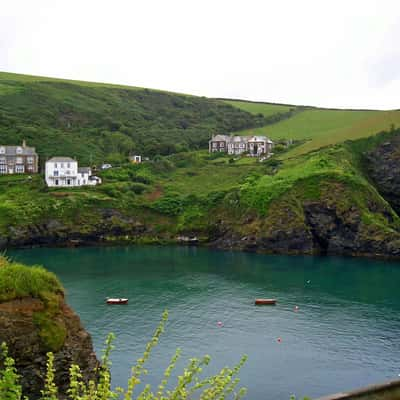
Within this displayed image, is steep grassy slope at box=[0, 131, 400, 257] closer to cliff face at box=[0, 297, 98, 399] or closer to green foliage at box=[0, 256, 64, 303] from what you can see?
green foliage at box=[0, 256, 64, 303]

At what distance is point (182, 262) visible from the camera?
110625 millimetres

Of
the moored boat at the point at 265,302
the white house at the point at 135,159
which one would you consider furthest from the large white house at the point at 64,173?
the moored boat at the point at 265,302

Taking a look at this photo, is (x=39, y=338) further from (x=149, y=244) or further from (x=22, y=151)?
(x=22, y=151)

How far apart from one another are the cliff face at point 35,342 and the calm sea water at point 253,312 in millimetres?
14227

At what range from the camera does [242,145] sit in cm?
19088

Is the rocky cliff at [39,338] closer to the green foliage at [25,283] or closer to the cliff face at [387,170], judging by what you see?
the green foliage at [25,283]

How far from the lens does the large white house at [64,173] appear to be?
484 feet

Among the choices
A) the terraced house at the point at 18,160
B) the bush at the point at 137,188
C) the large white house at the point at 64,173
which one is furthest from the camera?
the terraced house at the point at 18,160

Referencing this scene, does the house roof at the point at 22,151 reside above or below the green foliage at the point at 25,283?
above

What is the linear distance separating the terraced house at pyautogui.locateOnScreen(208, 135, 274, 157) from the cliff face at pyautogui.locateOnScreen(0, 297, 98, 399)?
151 m

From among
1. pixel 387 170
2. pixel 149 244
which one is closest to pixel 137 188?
pixel 149 244

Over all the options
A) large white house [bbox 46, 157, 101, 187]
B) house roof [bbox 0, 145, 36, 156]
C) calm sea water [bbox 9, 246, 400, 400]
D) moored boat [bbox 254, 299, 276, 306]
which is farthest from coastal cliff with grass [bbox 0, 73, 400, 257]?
moored boat [bbox 254, 299, 276, 306]

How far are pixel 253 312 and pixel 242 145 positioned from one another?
403ft

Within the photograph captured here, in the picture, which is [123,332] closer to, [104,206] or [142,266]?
[142,266]
